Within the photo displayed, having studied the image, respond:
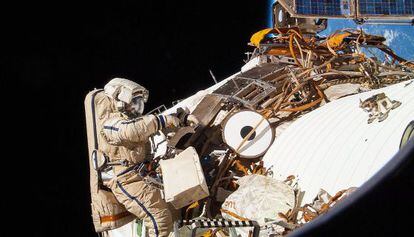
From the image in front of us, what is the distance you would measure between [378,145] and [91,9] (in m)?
6.40

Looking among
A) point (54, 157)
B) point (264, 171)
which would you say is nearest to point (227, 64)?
point (54, 157)

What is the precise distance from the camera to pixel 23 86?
7820 millimetres

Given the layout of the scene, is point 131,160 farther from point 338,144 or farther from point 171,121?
point 338,144

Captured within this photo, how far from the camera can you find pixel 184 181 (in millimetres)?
4809

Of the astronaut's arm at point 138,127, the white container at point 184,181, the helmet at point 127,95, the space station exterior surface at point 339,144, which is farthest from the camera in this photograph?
the helmet at point 127,95

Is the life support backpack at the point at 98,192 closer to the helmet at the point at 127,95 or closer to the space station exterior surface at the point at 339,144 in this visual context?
the helmet at the point at 127,95

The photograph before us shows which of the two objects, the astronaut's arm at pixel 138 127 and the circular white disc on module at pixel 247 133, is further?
the circular white disc on module at pixel 247 133

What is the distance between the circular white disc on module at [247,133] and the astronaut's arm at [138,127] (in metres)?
0.85

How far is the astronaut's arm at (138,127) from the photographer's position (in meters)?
4.85

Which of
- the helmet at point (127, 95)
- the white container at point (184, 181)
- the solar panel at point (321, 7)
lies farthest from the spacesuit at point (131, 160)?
the solar panel at point (321, 7)

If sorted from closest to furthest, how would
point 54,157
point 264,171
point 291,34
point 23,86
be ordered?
point 264,171, point 291,34, point 23,86, point 54,157

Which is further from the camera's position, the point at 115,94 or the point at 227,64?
the point at 227,64

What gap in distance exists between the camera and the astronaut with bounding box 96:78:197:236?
16.7ft

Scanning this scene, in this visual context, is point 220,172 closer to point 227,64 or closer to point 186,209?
point 186,209
